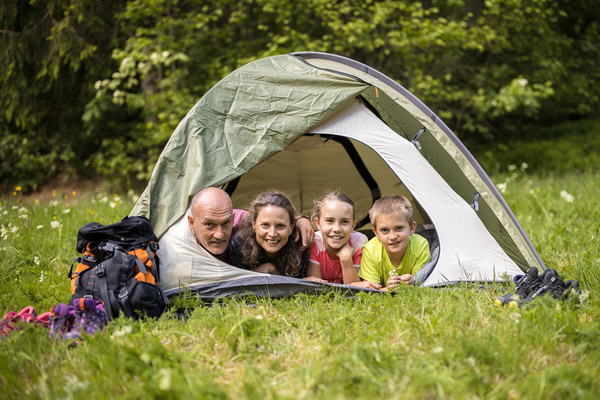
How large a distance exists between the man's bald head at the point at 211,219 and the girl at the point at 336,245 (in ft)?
2.16

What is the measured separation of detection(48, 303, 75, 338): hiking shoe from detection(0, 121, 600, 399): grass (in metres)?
0.08

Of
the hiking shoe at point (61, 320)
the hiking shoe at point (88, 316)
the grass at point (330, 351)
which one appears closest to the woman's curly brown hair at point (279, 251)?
the grass at point (330, 351)

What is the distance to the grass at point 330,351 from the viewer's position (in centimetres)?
193

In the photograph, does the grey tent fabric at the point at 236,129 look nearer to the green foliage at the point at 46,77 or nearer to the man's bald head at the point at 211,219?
the man's bald head at the point at 211,219

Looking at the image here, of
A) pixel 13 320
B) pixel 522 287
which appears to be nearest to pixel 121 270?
pixel 13 320

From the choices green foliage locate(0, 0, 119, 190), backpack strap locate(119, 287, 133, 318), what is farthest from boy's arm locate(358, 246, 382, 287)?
green foliage locate(0, 0, 119, 190)

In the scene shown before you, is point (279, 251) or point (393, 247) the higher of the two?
point (393, 247)

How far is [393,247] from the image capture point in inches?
128

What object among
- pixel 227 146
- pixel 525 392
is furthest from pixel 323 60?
pixel 525 392

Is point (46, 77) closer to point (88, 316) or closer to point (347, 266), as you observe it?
point (88, 316)

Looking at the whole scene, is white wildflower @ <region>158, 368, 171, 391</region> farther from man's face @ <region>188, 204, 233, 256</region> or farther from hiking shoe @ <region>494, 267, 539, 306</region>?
hiking shoe @ <region>494, 267, 539, 306</region>

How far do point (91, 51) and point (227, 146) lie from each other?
4.44 m

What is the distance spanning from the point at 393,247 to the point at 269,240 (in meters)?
0.83

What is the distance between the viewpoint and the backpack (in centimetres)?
271
